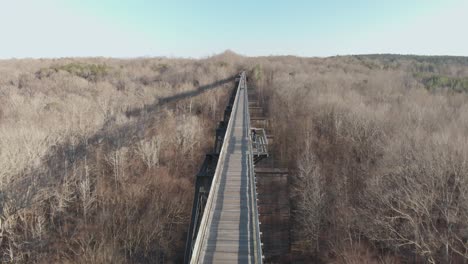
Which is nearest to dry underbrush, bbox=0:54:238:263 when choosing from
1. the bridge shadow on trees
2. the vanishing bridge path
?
the bridge shadow on trees

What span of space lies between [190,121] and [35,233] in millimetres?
19164

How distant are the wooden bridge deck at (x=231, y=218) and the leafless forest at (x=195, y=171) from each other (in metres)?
6.45

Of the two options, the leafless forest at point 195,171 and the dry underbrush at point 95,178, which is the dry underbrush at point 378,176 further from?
the dry underbrush at point 95,178

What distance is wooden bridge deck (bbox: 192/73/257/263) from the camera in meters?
8.09

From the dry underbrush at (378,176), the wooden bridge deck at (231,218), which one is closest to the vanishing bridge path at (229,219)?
the wooden bridge deck at (231,218)

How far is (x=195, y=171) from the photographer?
2830 cm

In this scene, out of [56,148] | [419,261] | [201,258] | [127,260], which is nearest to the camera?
[201,258]

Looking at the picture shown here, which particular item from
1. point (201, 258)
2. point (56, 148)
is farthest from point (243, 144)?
point (56, 148)

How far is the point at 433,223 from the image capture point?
17188 mm

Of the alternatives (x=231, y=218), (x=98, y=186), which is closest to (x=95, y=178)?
(x=98, y=186)

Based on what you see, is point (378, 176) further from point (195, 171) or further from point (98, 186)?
point (98, 186)

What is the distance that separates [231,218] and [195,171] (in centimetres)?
1888

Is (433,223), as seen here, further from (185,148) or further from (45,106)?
(45,106)

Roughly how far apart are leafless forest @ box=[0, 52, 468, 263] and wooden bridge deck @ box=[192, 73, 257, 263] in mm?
6451
